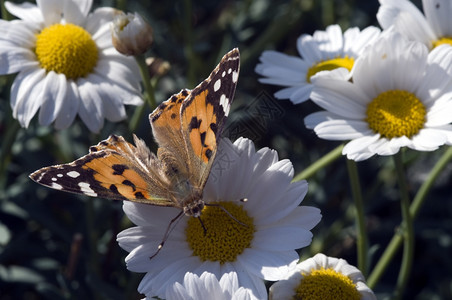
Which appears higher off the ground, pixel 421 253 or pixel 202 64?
pixel 202 64

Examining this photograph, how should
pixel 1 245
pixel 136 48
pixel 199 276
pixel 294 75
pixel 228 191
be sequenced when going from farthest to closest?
pixel 1 245, pixel 294 75, pixel 136 48, pixel 228 191, pixel 199 276

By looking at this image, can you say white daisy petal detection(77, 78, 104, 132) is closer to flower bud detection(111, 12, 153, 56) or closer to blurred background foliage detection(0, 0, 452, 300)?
flower bud detection(111, 12, 153, 56)

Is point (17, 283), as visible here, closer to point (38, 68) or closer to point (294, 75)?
point (38, 68)

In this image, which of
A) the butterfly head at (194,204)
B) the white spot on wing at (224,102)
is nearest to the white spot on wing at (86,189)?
the butterfly head at (194,204)

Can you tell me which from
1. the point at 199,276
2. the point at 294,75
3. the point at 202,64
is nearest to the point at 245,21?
the point at 202,64

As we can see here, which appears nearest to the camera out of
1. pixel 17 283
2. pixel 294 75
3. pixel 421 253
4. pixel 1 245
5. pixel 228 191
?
pixel 228 191

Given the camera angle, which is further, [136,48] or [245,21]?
[245,21]
